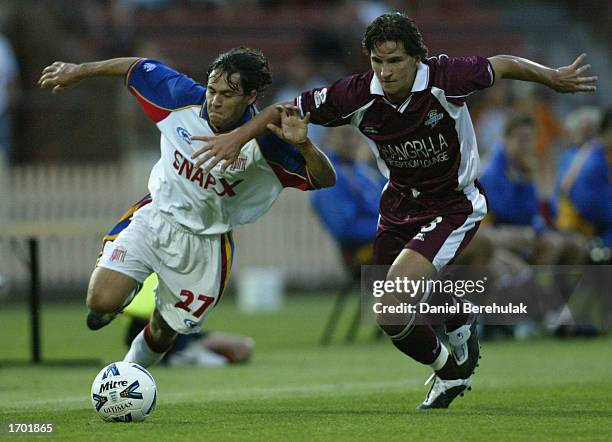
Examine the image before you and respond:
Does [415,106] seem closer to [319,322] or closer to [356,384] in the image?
[356,384]

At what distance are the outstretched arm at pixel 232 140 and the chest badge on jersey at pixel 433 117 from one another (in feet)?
2.99

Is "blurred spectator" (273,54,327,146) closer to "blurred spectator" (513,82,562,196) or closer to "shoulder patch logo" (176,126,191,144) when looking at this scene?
"blurred spectator" (513,82,562,196)

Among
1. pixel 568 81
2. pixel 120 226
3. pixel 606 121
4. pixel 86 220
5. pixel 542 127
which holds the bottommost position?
pixel 86 220

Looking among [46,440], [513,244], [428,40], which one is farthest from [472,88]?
[428,40]

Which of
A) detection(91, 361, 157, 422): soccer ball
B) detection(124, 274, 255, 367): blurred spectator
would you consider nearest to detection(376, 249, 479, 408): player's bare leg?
detection(91, 361, 157, 422): soccer ball

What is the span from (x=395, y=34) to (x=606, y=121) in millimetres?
7119

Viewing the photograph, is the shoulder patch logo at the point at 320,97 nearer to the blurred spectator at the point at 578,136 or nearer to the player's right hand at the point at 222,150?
the player's right hand at the point at 222,150

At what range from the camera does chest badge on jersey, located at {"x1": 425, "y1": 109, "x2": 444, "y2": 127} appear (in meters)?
7.89

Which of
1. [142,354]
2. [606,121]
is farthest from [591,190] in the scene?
[142,354]

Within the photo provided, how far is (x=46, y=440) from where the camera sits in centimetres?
652

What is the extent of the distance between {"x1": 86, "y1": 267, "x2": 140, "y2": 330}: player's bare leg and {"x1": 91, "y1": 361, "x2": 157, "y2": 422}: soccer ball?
0.92 metres

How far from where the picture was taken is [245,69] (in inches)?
322

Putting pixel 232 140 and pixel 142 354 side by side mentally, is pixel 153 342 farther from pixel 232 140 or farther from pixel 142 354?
pixel 232 140

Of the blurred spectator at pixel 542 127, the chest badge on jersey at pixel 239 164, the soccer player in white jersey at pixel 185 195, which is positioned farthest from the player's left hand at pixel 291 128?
the blurred spectator at pixel 542 127
